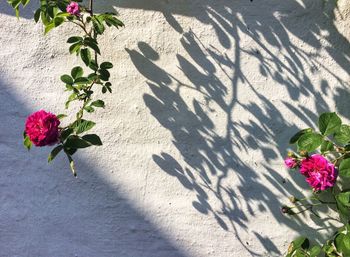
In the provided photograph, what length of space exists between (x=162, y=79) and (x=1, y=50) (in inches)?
29.7

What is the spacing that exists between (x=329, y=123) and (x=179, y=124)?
0.64 meters

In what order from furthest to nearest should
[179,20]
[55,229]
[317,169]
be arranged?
[55,229] < [179,20] < [317,169]

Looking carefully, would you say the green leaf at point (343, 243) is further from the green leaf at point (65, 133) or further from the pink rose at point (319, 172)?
the green leaf at point (65, 133)

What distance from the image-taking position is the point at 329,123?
1916 mm

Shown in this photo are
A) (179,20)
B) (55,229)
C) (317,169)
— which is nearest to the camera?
(317,169)

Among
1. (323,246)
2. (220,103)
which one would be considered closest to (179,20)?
(220,103)

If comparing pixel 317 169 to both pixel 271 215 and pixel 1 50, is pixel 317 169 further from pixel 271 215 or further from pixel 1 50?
pixel 1 50

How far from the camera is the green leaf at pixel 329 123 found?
74.6 inches

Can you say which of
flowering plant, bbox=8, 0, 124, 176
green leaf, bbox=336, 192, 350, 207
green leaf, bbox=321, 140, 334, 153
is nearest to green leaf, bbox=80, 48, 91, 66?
flowering plant, bbox=8, 0, 124, 176

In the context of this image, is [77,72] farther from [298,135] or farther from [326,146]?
[326,146]

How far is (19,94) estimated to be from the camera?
2.22 metres

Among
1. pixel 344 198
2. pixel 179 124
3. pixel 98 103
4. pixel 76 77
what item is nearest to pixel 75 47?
pixel 76 77

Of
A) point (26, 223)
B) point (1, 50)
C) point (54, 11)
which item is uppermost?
point (54, 11)

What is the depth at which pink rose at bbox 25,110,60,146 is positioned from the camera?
182cm
